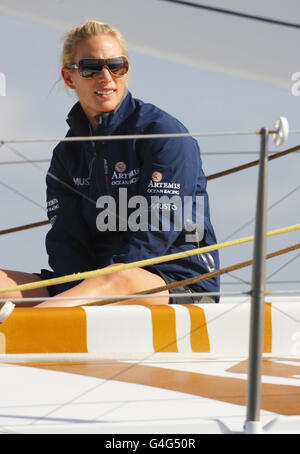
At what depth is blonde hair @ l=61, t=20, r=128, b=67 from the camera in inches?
54.9

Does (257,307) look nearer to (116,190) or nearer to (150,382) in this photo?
(150,382)

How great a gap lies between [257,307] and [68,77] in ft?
2.64

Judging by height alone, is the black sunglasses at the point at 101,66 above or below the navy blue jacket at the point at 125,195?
above

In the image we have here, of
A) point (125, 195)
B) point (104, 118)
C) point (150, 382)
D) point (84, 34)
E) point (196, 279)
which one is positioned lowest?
point (150, 382)

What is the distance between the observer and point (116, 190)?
1383 millimetres

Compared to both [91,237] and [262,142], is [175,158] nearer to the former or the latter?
[91,237]

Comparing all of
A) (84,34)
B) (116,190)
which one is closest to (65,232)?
(116,190)

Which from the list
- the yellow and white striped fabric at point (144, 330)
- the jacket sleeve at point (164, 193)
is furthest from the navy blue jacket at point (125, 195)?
the yellow and white striped fabric at point (144, 330)

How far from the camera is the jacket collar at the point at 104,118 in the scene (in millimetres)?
1410

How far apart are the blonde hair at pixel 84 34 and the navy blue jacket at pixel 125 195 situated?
0.31 ft

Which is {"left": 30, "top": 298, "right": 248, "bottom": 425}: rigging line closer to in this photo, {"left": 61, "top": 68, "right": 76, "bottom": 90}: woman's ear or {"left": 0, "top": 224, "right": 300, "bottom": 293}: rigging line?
{"left": 0, "top": 224, "right": 300, "bottom": 293}: rigging line

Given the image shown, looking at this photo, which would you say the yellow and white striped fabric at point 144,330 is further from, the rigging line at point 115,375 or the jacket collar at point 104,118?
the jacket collar at point 104,118

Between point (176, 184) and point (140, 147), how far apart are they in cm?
10

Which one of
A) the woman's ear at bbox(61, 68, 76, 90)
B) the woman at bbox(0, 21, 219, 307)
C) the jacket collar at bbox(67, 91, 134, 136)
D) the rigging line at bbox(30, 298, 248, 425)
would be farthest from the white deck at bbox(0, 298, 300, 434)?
the woman's ear at bbox(61, 68, 76, 90)
